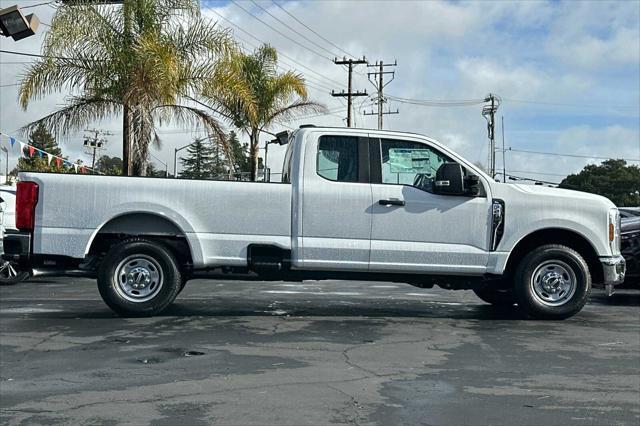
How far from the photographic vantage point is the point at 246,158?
27.4m

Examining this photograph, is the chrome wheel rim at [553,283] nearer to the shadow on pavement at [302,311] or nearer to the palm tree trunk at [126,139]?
the shadow on pavement at [302,311]

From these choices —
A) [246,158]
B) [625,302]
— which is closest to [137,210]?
[625,302]

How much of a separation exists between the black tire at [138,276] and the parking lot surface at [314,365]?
0.65ft

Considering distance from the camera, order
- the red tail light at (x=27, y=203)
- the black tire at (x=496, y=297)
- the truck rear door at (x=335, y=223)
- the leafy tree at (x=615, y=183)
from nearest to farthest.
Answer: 1. the red tail light at (x=27, y=203)
2. the truck rear door at (x=335, y=223)
3. the black tire at (x=496, y=297)
4. the leafy tree at (x=615, y=183)

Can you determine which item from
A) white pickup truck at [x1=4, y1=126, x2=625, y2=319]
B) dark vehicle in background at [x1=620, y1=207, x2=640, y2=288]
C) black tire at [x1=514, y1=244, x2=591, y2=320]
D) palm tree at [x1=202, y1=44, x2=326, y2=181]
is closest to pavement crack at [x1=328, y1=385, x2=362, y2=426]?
white pickup truck at [x1=4, y1=126, x2=625, y2=319]

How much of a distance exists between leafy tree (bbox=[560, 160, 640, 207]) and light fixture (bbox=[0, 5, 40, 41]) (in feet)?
125

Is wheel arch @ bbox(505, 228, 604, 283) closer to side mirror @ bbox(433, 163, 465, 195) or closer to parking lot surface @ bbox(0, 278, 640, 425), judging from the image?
parking lot surface @ bbox(0, 278, 640, 425)

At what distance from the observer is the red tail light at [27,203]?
821 cm

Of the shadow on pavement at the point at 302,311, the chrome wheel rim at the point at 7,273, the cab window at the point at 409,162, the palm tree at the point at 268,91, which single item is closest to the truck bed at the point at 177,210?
the shadow on pavement at the point at 302,311

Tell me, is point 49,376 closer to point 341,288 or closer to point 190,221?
point 190,221

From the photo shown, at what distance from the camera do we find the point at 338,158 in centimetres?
853

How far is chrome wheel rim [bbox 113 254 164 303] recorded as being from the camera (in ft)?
27.3

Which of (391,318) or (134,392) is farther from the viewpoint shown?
(391,318)

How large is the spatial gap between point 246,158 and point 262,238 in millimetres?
19272
